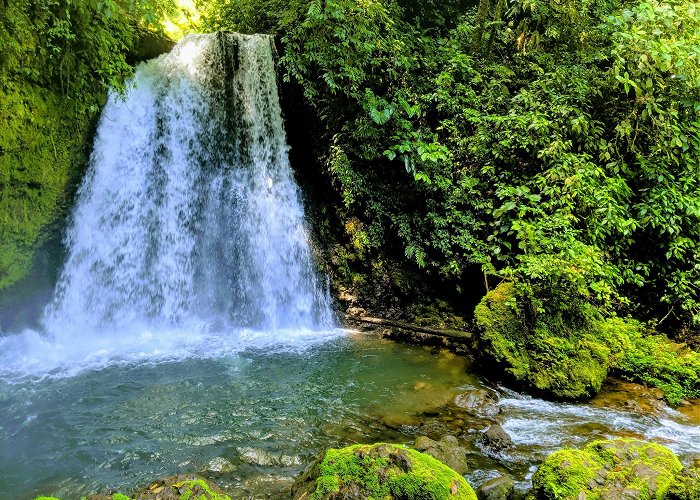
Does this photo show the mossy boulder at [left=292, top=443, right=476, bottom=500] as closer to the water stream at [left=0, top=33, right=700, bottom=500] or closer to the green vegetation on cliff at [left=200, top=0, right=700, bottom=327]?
the water stream at [left=0, top=33, right=700, bottom=500]

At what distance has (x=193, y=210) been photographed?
8805 millimetres

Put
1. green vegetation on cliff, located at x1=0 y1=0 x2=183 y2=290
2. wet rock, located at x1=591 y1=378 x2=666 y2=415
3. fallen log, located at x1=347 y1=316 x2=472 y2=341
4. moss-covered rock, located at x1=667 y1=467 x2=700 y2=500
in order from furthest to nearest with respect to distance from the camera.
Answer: fallen log, located at x1=347 y1=316 x2=472 y2=341 → green vegetation on cliff, located at x1=0 y1=0 x2=183 y2=290 → wet rock, located at x1=591 y1=378 x2=666 y2=415 → moss-covered rock, located at x1=667 y1=467 x2=700 y2=500

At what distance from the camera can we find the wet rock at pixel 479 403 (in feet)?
17.2

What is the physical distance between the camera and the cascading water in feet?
25.6

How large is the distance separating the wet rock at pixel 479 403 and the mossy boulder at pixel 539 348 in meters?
0.59

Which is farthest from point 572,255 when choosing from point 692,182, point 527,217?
point 692,182

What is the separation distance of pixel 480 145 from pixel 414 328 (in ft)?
12.1

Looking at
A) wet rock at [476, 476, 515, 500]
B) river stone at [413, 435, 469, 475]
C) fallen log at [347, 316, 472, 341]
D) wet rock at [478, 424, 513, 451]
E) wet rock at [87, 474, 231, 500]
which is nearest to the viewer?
wet rock at [87, 474, 231, 500]

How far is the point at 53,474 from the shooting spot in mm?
3879

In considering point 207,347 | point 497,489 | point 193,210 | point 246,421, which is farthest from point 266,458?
point 193,210

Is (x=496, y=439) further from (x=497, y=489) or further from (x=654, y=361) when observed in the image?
(x=654, y=361)

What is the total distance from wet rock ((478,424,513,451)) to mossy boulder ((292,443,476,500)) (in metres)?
1.57

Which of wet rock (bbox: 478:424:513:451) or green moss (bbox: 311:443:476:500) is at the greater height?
green moss (bbox: 311:443:476:500)

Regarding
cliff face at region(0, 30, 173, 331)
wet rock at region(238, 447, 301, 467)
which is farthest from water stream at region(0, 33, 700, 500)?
cliff face at region(0, 30, 173, 331)
